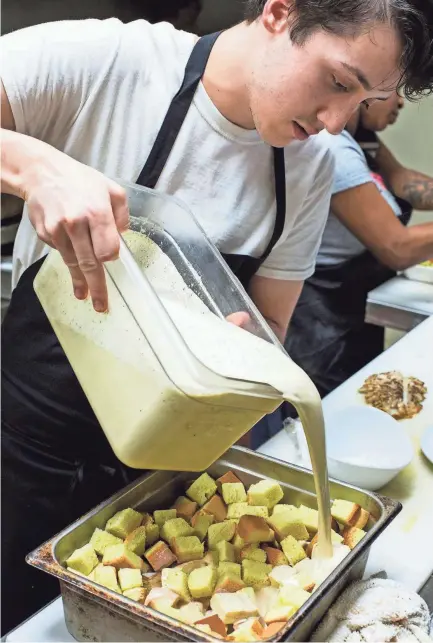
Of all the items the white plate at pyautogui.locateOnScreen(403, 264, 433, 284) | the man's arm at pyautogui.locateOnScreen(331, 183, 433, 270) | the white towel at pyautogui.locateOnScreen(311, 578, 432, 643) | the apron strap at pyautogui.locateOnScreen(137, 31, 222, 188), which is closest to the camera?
the white towel at pyautogui.locateOnScreen(311, 578, 432, 643)

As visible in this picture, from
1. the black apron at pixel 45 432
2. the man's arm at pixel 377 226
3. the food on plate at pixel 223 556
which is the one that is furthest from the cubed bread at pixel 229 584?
the man's arm at pixel 377 226

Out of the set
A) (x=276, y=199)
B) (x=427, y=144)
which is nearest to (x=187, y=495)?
(x=276, y=199)

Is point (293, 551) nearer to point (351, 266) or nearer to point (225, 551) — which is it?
point (225, 551)

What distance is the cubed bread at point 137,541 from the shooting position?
1031mm

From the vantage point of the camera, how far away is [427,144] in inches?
156

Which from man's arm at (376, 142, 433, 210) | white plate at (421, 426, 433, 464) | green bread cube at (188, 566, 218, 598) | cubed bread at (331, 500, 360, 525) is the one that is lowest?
man's arm at (376, 142, 433, 210)

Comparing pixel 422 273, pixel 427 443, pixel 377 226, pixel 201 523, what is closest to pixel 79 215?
pixel 201 523

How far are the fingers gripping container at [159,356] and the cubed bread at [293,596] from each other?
0.21 meters

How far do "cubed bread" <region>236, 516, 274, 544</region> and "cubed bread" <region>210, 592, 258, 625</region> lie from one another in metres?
0.12

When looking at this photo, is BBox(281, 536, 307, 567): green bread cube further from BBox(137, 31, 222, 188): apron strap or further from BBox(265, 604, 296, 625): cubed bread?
BBox(137, 31, 222, 188): apron strap

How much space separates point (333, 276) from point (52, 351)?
1.38 meters

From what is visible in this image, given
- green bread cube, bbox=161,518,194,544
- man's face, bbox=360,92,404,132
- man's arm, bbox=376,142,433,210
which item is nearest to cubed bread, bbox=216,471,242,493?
green bread cube, bbox=161,518,194,544

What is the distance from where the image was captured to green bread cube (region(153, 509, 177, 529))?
110 cm

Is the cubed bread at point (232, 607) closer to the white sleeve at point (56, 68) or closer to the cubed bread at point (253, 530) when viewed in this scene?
the cubed bread at point (253, 530)
